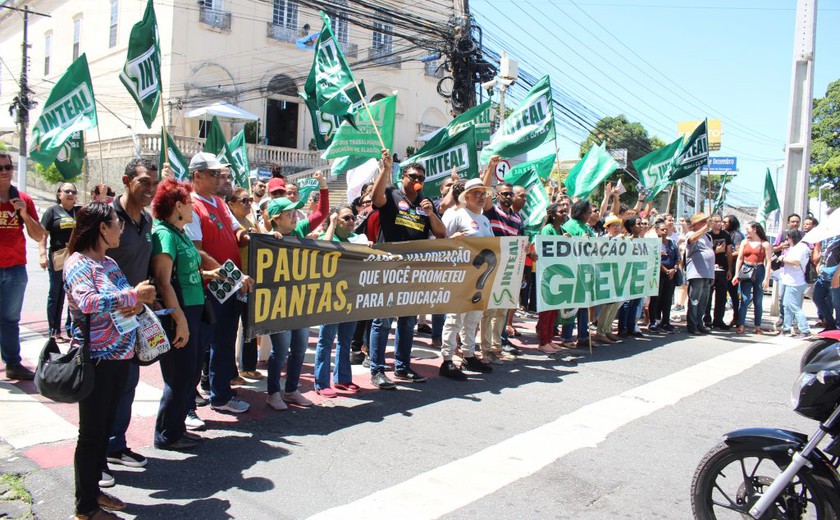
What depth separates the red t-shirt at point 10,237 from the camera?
5.79 meters

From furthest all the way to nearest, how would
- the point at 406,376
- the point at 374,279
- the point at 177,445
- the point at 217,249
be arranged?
the point at 406,376, the point at 374,279, the point at 217,249, the point at 177,445

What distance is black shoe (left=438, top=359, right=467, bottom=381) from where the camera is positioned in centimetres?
685

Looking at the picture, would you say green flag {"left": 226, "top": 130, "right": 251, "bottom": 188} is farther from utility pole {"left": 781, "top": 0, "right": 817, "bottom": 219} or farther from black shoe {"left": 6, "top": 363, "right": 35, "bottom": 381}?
utility pole {"left": 781, "top": 0, "right": 817, "bottom": 219}

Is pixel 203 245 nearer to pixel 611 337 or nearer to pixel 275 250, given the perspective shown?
pixel 275 250

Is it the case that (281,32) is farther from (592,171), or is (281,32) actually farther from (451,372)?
(451,372)

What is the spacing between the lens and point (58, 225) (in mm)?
6723

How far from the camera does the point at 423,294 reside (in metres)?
6.80

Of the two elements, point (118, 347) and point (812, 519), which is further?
point (118, 347)

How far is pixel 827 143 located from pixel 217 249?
3898 cm

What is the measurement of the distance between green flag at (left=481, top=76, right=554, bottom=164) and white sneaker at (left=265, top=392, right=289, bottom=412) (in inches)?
204

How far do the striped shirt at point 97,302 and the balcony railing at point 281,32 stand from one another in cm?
2949

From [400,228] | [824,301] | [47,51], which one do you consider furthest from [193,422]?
[47,51]

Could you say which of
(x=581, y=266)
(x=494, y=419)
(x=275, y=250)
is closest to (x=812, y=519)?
(x=494, y=419)

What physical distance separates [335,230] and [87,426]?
9.92ft
